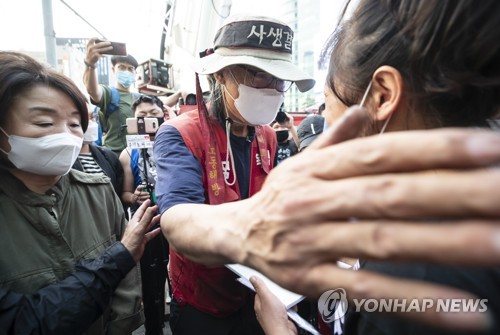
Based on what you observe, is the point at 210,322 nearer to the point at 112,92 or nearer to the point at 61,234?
the point at 61,234

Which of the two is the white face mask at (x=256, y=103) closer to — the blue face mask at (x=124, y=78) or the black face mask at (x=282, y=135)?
the black face mask at (x=282, y=135)

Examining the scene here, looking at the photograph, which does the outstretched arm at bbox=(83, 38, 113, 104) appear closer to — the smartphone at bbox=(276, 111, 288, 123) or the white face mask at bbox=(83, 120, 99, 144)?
the white face mask at bbox=(83, 120, 99, 144)

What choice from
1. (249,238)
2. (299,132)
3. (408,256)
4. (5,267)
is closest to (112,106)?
(299,132)

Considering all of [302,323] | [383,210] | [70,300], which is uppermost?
[383,210]

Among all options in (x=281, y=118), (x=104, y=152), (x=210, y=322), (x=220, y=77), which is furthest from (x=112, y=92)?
(x=210, y=322)

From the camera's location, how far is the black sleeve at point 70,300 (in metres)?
0.98

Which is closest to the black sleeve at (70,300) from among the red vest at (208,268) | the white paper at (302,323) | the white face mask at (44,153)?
the red vest at (208,268)

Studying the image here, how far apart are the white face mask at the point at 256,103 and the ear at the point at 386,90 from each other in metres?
0.77

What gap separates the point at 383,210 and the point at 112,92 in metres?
3.61

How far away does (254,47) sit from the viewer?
4.27 feet

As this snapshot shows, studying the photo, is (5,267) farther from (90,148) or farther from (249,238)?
(90,148)

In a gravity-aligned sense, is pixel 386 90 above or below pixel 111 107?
below

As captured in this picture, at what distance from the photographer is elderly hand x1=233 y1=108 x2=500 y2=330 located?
0.33 metres

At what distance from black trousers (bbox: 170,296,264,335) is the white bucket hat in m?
1.14
